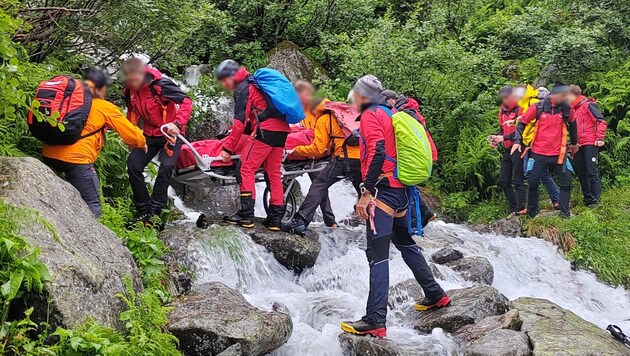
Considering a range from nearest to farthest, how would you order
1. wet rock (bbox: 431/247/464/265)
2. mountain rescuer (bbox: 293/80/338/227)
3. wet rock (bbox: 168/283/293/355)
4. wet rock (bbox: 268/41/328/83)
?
1. wet rock (bbox: 168/283/293/355)
2. mountain rescuer (bbox: 293/80/338/227)
3. wet rock (bbox: 431/247/464/265)
4. wet rock (bbox: 268/41/328/83)

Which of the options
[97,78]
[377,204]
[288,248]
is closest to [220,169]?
[288,248]

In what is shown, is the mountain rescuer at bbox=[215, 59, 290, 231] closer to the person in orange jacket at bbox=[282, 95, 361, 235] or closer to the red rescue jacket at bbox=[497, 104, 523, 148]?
the person in orange jacket at bbox=[282, 95, 361, 235]

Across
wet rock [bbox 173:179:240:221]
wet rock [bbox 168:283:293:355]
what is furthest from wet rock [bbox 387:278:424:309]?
wet rock [bbox 173:179:240:221]

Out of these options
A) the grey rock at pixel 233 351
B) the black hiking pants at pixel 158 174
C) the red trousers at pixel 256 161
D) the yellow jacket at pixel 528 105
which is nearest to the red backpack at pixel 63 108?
the black hiking pants at pixel 158 174

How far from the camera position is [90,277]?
455cm

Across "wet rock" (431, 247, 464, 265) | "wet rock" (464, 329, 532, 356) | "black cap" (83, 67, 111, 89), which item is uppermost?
"black cap" (83, 67, 111, 89)

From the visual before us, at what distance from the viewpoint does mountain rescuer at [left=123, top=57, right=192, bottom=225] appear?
7.29 meters

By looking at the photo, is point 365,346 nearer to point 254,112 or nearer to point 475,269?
point 254,112

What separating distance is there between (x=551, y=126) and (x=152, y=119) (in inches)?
274

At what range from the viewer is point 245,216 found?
330 inches

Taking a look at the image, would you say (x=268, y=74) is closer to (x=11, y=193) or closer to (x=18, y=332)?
(x=11, y=193)

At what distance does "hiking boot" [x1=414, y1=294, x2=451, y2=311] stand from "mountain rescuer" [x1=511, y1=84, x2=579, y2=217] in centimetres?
482

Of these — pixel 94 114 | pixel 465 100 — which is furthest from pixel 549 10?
pixel 94 114

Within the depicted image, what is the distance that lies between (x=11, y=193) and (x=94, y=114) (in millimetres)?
1743
